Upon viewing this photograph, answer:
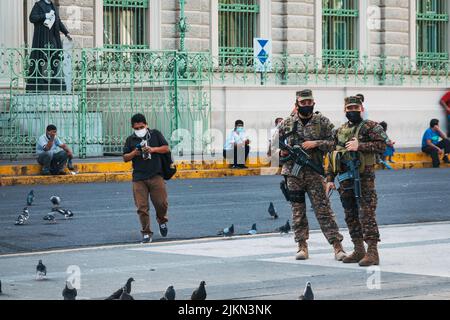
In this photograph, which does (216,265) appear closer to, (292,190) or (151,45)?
(292,190)

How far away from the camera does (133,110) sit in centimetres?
3147

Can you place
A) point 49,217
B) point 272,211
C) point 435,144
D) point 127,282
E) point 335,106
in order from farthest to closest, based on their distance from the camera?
1. point 335,106
2. point 435,144
3. point 272,211
4. point 49,217
5. point 127,282

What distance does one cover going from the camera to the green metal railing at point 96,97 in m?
30.2

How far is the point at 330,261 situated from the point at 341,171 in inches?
41.9

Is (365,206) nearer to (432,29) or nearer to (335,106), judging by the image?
(335,106)

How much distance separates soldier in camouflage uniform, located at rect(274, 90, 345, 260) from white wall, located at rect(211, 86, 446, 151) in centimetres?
1897

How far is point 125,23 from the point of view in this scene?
121 ft

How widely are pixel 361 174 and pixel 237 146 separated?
17770 millimetres

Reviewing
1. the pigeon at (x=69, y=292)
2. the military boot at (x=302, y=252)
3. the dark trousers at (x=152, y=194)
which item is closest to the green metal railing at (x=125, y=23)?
the dark trousers at (x=152, y=194)

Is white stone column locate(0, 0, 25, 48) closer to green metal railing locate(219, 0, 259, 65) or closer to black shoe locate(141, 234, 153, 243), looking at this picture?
green metal railing locate(219, 0, 259, 65)

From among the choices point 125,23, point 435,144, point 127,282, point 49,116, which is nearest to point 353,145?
point 127,282

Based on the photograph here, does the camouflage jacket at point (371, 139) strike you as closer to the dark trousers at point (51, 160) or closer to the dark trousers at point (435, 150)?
the dark trousers at point (51, 160)

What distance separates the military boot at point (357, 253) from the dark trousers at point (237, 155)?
16866 mm
